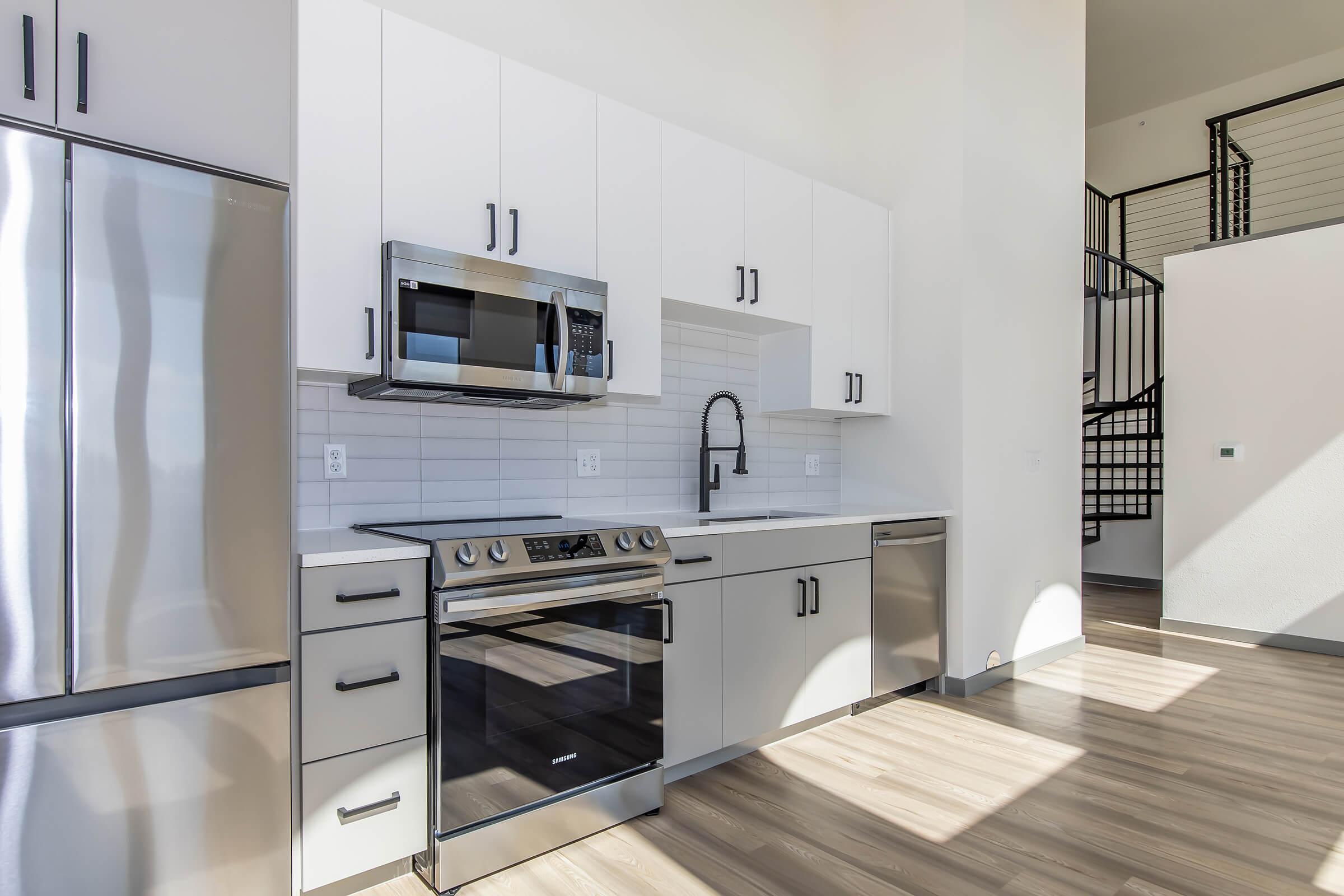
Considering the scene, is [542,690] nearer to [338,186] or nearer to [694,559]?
[694,559]

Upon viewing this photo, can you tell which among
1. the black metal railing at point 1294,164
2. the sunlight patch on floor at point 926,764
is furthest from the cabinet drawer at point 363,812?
the black metal railing at point 1294,164

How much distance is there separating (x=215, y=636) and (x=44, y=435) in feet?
1.72

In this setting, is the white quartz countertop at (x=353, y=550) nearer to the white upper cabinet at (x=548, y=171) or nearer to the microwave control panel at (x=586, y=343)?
the microwave control panel at (x=586, y=343)

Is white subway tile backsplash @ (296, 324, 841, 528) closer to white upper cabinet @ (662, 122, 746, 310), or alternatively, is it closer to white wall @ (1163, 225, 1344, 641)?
white upper cabinet @ (662, 122, 746, 310)

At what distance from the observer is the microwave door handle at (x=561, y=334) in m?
2.46

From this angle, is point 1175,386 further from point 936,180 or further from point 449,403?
point 449,403

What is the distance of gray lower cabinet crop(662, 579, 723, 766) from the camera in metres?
2.54

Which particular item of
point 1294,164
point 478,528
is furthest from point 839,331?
point 1294,164

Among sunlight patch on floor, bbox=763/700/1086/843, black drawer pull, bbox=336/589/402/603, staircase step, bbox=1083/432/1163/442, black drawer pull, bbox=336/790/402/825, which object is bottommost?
sunlight patch on floor, bbox=763/700/1086/843

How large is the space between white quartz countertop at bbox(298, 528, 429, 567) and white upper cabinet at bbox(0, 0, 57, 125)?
1033 millimetres

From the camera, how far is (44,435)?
1.45 meters

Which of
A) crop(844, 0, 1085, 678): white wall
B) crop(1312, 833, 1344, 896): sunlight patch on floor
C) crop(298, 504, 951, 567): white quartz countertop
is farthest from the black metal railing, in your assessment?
crop(1312, 833, 1344, 896): sunlight patch on floor

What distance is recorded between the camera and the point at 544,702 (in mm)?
2131

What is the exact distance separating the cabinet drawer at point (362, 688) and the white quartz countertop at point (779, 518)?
2.74ft
